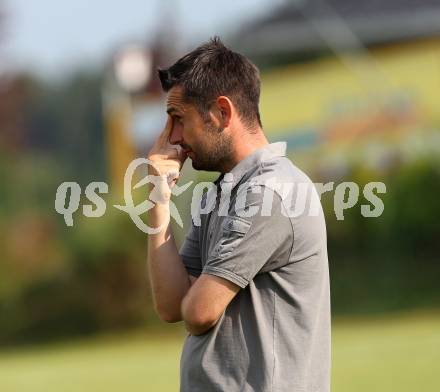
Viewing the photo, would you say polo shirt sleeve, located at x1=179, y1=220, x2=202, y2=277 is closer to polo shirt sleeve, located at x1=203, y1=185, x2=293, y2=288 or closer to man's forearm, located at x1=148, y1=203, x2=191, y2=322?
man's forearm, located at x1=148, y1=203, x2=191, y2=322

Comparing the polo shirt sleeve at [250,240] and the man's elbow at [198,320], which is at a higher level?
Answer: the polo shirt sleeve at [250,240]

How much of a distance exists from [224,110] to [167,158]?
0.25m

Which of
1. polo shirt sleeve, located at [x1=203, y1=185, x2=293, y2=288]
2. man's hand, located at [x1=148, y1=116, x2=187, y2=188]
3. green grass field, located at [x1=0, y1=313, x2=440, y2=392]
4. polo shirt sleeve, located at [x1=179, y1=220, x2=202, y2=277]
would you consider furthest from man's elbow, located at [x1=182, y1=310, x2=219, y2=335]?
green grass field, located at [x1=0, y1=313, x2=440, y2=392]

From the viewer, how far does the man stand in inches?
129

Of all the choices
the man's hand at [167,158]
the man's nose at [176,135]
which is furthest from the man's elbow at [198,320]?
the man's nose at [176,135]

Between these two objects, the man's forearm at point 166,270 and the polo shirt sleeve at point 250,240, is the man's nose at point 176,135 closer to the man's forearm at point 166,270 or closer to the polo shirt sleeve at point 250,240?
the man's forearm at point 166,270

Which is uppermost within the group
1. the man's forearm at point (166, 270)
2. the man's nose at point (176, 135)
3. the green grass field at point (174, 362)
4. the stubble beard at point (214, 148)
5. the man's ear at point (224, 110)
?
the man's ear at point (224, 110)

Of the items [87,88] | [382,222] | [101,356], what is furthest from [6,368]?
[87,88]

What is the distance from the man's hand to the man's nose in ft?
0.04

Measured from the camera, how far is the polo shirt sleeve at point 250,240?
327cm

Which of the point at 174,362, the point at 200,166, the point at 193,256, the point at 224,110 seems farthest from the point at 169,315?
the point at 174,362

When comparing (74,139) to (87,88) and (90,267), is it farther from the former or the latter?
(90,267)

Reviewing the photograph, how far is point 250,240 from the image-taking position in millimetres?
3279

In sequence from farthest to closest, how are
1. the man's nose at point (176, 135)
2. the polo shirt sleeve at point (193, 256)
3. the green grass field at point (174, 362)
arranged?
the green grass field at point (174, 362) < the polo shirt sleeve at point (193, 256) < the man's nose at point (176, 135)
